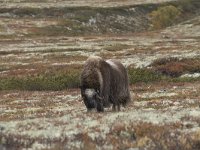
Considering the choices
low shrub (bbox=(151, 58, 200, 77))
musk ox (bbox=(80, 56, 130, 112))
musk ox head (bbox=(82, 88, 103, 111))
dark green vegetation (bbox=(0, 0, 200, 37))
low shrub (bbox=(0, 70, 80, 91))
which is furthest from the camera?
dark green vegetation (bbox=(0, 0, 200, 37))

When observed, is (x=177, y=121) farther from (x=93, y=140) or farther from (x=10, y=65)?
(x=10, y=65)

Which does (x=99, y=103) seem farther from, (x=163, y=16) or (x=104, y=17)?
(x=163, y=16)

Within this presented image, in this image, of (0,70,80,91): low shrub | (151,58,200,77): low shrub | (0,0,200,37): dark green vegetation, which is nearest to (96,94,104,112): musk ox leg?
(151,58,200,77): low shrub

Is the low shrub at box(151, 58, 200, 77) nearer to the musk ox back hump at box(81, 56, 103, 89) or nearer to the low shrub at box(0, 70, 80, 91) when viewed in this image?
the low shrub at box(0, 70, 80, 91)

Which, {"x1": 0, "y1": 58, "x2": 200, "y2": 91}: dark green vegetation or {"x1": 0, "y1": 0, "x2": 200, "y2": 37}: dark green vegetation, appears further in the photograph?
{"x1": 0, "y1": 0, "x2": 200, "y2": 37}: dark green vegetation

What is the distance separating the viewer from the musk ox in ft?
81.9

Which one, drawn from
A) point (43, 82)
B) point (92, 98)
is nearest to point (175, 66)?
point (43, 82)

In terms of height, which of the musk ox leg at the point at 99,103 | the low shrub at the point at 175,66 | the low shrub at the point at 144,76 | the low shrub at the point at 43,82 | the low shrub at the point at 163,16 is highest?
the musk ox leg at the point at 99,103

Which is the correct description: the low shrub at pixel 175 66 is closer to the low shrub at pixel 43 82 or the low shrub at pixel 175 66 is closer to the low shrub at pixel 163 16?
the low shrub at pixel 43 82

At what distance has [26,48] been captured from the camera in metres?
86.2

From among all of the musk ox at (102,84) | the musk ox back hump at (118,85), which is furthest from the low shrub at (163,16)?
the musk ox at (102,84)

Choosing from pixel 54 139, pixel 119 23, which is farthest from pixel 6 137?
pixel 119 23

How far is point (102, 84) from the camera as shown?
2550cm

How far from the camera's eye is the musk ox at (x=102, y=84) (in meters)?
25.0
